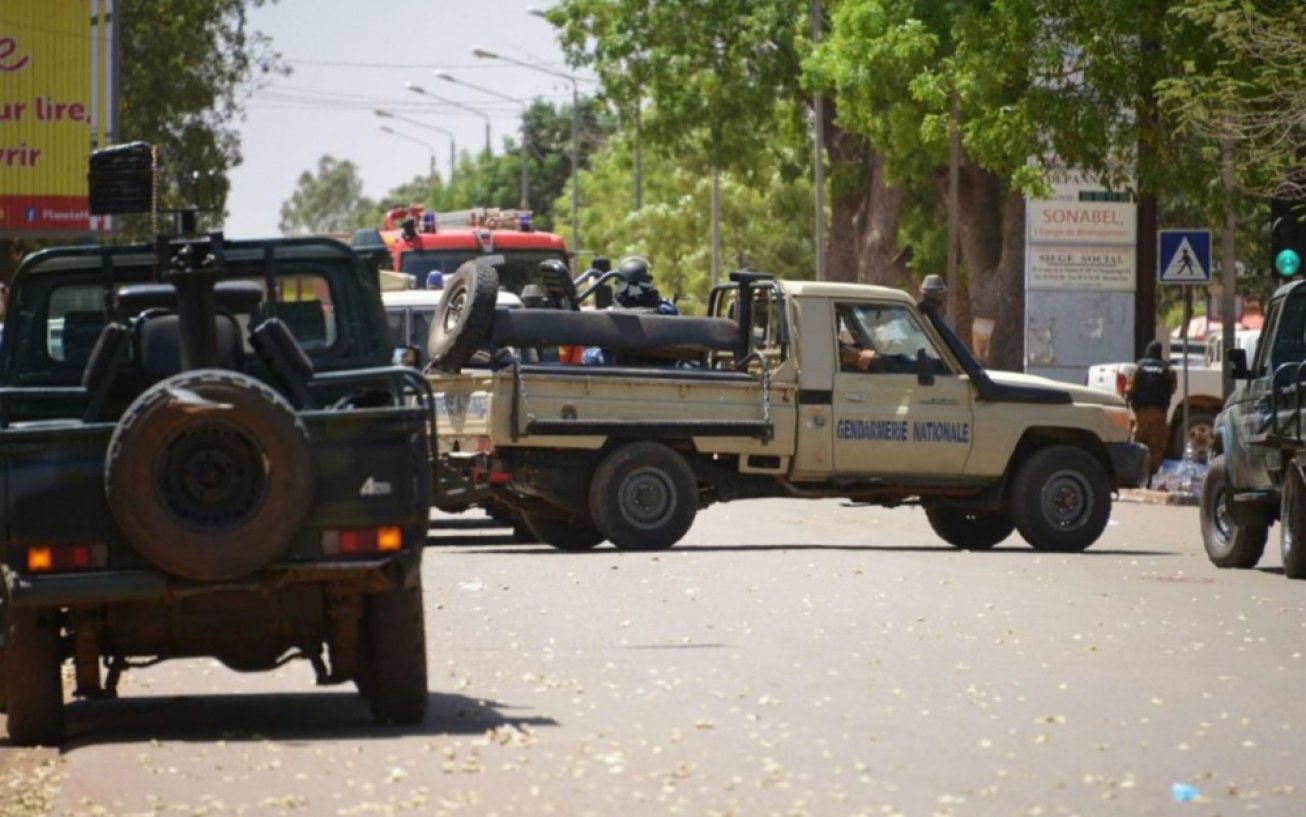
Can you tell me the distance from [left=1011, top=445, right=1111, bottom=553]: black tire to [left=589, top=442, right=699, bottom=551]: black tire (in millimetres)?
2712

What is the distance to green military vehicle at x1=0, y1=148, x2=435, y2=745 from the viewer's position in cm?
1001

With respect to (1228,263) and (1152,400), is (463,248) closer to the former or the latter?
(1152,400)

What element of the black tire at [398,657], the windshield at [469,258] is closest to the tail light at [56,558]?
the black tire at [398,657]

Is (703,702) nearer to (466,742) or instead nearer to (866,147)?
(466,742)

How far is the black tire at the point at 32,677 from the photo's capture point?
408 inches

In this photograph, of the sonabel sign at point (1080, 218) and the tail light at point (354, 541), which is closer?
the tail light at point (354, 541)

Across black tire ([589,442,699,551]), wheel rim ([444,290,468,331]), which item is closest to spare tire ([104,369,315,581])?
black tire ([589,442,699,551])

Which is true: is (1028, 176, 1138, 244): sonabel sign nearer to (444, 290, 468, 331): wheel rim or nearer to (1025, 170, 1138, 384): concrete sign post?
(1025, 170, 1138, 384): concrete sign post

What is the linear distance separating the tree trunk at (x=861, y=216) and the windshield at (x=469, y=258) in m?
13.1

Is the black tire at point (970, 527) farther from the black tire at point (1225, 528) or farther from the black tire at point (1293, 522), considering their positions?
the black tire at point (1293, 522)

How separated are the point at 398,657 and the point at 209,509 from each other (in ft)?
3.07

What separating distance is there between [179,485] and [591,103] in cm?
4148

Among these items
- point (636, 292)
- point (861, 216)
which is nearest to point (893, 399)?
point (636, 292)

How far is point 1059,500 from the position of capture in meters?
21.3
